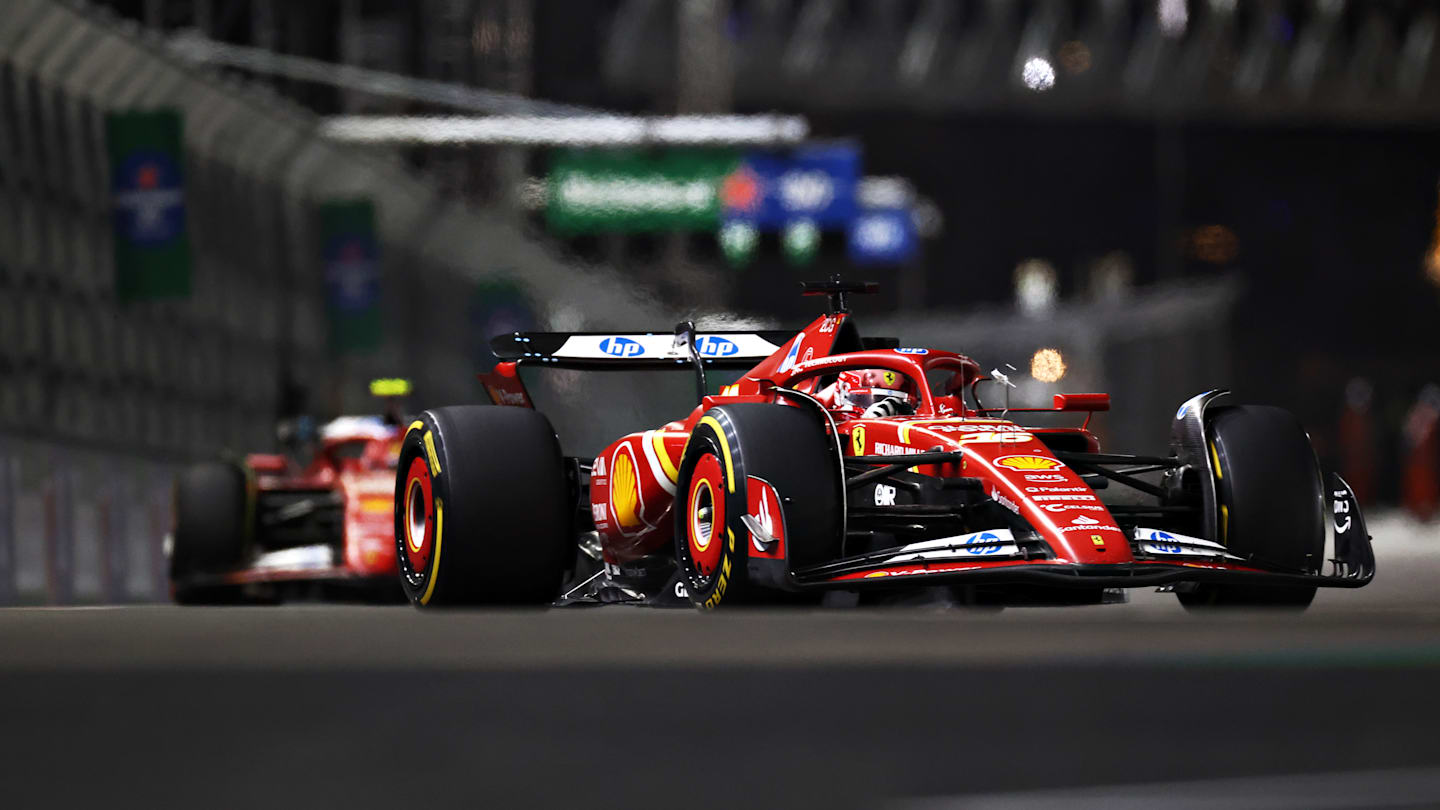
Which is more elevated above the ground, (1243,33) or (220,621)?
(1243,33)

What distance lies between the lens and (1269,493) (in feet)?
26.5

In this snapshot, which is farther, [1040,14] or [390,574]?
[1040,14]

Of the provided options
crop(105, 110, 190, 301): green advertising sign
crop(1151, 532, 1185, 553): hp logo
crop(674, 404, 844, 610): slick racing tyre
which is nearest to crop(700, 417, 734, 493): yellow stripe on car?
crop(674, 404, 844, 610): slick racing tyre

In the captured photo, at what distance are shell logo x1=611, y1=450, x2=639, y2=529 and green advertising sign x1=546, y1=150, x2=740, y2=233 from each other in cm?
3088

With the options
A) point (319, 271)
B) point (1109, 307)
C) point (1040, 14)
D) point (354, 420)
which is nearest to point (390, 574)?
point (354, 420)

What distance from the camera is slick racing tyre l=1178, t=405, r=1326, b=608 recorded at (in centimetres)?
806

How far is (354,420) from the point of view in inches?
600

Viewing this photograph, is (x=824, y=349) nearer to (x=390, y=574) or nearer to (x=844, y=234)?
(x=390, y=574)

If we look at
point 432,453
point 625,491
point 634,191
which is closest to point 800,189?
point 634,191

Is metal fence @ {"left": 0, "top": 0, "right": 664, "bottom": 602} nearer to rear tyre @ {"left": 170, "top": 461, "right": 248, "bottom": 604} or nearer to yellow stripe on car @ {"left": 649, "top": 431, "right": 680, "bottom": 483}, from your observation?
rear tyre @ {"left": 170, "top": 461, "right": 248, "bottom": 604}

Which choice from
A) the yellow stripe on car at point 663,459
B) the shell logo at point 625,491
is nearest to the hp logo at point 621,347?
the shell logo at point 625,491

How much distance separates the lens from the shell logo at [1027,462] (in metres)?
7.63

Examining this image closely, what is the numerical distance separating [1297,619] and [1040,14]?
30.9 meters

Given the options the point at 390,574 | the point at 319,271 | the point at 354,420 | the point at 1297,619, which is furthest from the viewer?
the point at 319,271
